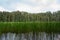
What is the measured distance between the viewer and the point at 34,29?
2.55 m

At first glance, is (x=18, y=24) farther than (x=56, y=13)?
No

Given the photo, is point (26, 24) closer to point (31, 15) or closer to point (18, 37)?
point (18, 37)

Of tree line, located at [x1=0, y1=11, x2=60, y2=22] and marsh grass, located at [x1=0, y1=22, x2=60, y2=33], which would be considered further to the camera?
tree line, located at [x1=0, y1=11, x2=60, y2=22]

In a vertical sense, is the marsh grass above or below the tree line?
below

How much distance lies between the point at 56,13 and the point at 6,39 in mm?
1056

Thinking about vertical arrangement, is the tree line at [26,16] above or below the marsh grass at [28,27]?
above

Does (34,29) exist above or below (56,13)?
below

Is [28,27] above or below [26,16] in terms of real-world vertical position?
below

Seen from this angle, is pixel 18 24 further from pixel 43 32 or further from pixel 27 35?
pixel 43 32

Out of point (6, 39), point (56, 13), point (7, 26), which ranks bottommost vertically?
point (6, 39)

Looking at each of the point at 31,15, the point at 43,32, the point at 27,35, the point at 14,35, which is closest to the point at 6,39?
the point at 14,35

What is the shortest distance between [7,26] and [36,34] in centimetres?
43

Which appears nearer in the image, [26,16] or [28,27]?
[28,27]

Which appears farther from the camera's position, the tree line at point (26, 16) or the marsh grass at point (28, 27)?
Answer: the tree line at point (26, 16)
